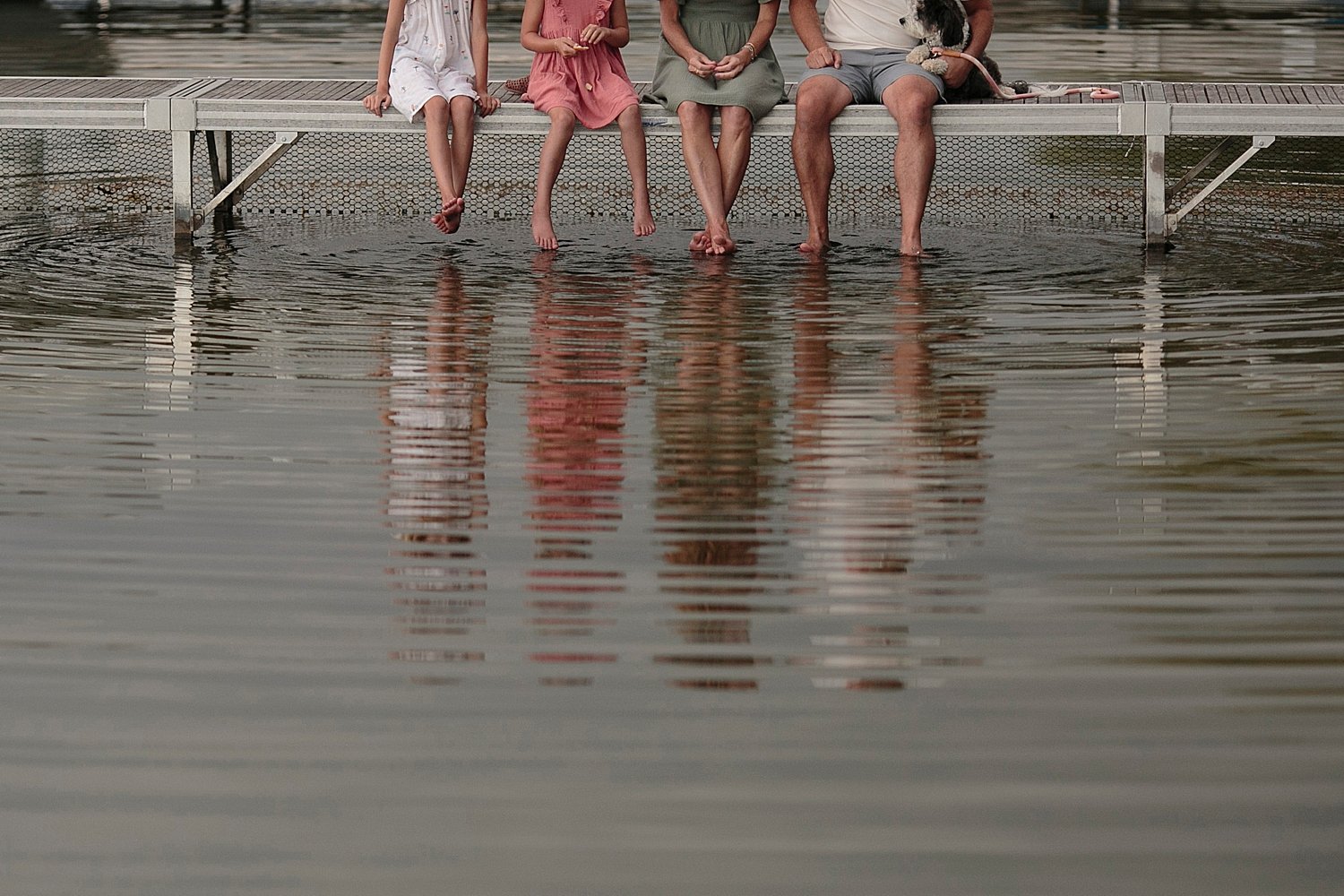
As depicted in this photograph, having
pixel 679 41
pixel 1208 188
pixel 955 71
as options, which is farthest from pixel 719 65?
pixel 1208 188

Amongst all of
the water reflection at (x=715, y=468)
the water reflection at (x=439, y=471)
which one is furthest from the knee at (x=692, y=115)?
the water reflection at (x=439, y=471)

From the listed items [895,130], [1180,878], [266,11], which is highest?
[266,11]

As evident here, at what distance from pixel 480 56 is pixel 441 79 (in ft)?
0.50

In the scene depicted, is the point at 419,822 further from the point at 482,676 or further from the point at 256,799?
the point at 482,676

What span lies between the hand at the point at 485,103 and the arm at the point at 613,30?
0.34 meters

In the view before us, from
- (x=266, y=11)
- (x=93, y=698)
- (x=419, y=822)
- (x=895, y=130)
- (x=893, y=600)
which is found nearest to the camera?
(x=419, y=822)

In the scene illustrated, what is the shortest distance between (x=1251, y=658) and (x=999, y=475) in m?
0.92

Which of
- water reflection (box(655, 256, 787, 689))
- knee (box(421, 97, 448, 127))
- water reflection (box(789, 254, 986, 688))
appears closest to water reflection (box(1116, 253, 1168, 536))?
water reflection (box(789, 254, 986, 688))

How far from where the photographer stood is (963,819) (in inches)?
81.0

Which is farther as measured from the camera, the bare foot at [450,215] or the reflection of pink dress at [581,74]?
the reflection of pink dress at [581,74]

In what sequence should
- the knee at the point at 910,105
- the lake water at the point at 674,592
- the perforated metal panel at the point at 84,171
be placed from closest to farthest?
the lake water at the point at 674,592
the knee at the point at 910,105
the perforated metal panel at the point at 84,171

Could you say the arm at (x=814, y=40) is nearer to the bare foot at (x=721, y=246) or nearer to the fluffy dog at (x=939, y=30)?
the fluffy dog at (x=939, y=30)

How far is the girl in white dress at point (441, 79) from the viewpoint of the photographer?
6109mm

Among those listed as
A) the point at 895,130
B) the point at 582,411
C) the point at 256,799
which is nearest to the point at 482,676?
the point at 256,799
